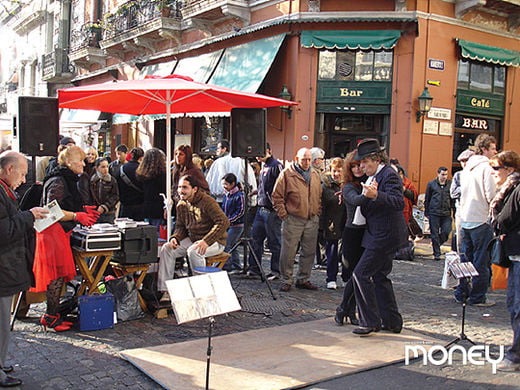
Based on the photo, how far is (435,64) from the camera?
13.6 meters

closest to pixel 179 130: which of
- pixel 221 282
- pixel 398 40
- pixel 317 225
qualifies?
pixel 398 40

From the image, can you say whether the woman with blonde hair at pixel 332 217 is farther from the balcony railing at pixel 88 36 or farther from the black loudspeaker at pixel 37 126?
the balcony railing at pixel 88 36

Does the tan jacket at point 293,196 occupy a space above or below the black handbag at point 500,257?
above

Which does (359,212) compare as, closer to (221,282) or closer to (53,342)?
(221,282)

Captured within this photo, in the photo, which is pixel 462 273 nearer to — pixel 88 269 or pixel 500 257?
pixel 500 257

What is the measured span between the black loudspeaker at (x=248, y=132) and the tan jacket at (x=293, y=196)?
57 centimetres

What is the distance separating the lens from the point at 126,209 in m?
8.16

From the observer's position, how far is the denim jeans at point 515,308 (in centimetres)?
454

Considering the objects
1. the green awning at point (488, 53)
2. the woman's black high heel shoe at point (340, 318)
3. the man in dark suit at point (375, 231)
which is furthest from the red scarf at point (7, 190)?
the green awning at point (488, 53)

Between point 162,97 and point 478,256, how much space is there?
4658 mm

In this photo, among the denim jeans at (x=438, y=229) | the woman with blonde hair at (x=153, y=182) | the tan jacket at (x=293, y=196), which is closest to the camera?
the tan jacket at (x=293, y=196)

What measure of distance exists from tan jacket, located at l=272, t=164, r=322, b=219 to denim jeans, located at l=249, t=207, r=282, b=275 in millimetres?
902

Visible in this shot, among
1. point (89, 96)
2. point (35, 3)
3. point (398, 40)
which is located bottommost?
point (89, 96)

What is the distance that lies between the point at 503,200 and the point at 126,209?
17.8ft
